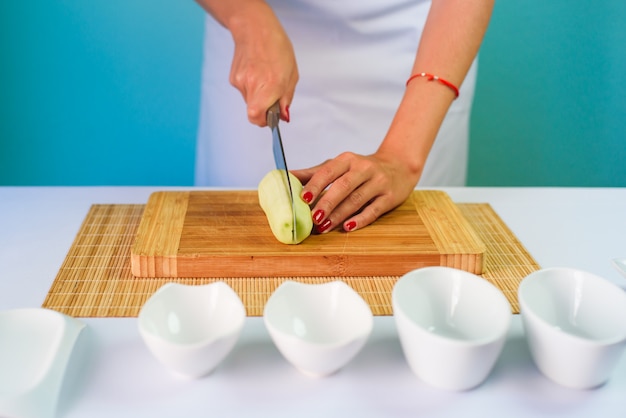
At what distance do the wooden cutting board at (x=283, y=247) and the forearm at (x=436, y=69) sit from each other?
158 mm

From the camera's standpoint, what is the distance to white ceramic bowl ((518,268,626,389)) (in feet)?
2.47

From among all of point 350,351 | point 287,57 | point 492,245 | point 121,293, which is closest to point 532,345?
point 350,351

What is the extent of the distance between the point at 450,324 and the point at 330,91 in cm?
81

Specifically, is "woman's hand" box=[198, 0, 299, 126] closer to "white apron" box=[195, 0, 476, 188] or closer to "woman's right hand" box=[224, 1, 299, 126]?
"woman's right hand" box=[224, 1, 299, 126]

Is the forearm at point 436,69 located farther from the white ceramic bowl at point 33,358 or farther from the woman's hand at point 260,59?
the white ceramic bowl at point 33,358

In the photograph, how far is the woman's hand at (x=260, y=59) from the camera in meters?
1.25

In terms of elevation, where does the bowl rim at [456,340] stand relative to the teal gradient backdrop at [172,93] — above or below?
above

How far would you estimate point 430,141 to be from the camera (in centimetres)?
130

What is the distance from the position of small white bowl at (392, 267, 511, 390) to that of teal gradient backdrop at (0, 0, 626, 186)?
6.06 feet

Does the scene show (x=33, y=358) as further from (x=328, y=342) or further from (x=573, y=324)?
(x=573, y=324)

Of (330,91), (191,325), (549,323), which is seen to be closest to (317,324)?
(191,325)

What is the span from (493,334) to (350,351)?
5.5 inches

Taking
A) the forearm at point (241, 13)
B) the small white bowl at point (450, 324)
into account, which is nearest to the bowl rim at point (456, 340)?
the small white bowl at point (450, 324)

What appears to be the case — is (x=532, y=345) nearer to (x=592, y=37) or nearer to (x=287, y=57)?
(x=287, y=57)
